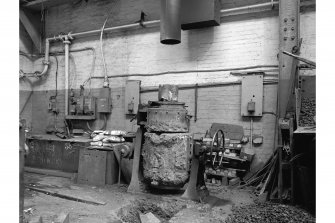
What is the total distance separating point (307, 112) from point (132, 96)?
3413 millimetres

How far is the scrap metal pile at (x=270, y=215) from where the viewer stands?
3248mm

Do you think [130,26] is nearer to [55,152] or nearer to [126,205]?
[55,152]

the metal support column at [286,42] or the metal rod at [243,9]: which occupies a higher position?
the metal rod at [243,9]

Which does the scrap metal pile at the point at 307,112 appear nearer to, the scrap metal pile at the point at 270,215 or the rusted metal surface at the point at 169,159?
the scrap metal pile at the point at 270,215

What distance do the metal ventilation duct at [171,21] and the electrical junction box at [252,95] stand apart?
1429 mm

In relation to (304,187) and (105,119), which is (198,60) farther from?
(304,187)

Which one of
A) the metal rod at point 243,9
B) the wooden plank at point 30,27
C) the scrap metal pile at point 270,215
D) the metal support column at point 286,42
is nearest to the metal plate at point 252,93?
the metal support column at point 286,42

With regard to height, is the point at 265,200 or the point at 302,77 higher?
the point at 302,77

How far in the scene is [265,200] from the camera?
4035 mm

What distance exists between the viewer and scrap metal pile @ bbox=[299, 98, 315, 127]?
404 cm

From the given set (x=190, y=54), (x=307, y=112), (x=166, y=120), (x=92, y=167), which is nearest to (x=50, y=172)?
(x=92, y=167)

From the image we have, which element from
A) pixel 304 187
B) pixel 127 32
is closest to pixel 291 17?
pixel 304 187

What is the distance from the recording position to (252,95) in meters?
5.07

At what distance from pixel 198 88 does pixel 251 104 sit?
3.52 ft
